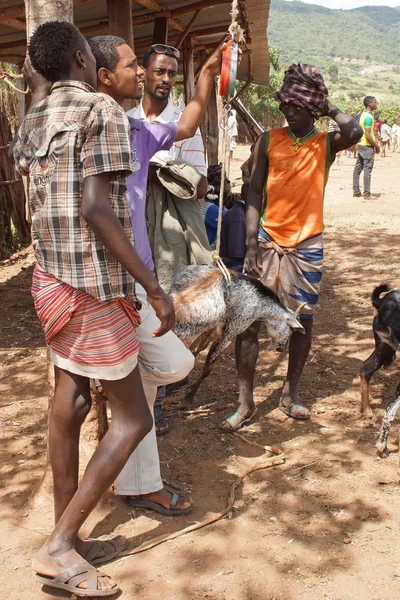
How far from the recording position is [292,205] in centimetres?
389

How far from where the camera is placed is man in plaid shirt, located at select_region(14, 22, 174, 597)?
215 cm

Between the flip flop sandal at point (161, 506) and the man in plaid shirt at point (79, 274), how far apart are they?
58 cm

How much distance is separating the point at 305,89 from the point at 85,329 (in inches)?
85.0

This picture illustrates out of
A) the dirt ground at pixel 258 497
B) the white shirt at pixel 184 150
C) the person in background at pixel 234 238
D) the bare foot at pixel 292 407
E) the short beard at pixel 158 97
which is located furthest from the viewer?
the person in background at pixel 234 238

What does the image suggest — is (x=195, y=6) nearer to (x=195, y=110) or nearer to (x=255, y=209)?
(x=255, y=209)

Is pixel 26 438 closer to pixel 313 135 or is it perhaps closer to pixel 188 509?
pixel 188 509

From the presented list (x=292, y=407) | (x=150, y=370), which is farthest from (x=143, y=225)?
(x=292, y=407)

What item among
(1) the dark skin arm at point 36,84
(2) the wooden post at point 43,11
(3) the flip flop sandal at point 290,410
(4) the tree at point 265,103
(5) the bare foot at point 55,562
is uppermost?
(4) the tree at point 265,103

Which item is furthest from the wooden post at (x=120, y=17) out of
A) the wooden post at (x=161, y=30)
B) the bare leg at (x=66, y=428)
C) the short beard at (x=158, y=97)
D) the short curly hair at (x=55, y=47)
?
the bare leg at (x=66, y=428)

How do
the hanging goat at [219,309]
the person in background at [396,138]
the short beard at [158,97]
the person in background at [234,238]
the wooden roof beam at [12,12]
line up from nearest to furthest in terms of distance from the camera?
the hanging goat at [219,309] → the short beard at [158,97] → the person in background at [234,238] → the wooden roof beam at [12,12] → the person in background at [396,138]

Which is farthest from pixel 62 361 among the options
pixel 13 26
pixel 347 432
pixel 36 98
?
pixel 13 26

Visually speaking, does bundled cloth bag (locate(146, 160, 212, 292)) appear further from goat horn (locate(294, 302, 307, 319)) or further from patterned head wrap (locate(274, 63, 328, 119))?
patterned head wrap (locate(274, 63, 328, 119))

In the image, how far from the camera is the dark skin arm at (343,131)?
12.1 ft

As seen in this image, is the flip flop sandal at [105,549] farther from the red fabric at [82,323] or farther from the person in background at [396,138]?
the person in background at [396,138]
